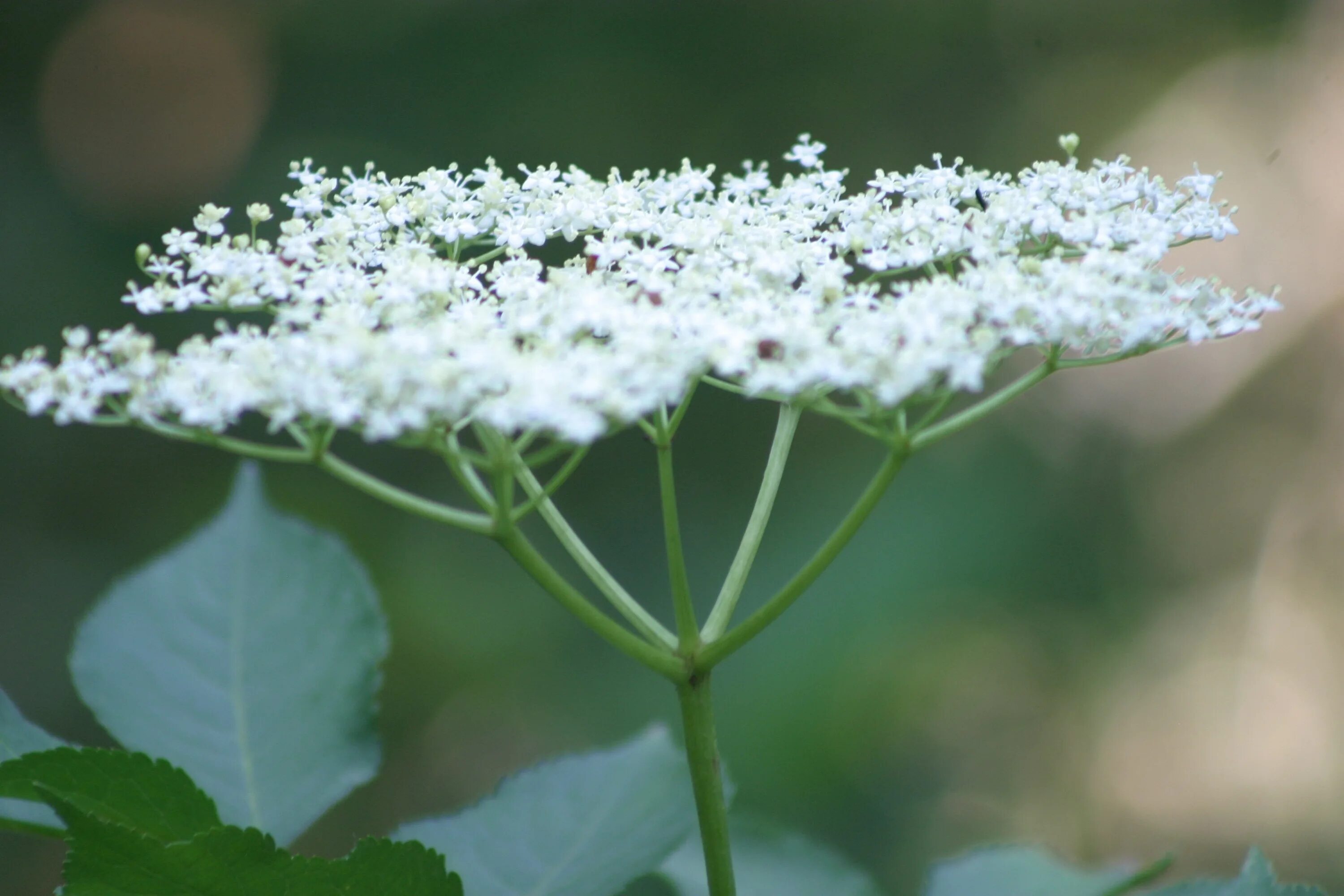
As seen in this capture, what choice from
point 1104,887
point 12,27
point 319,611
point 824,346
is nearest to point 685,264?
point 824,346

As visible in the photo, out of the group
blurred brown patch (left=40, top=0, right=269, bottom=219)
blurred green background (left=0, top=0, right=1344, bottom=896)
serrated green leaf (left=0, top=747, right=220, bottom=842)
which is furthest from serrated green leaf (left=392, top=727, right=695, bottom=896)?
blurred brown patch (left=40, top=0, right=269, bottom=219)

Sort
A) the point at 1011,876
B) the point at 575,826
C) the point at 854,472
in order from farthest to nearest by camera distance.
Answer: the point at 854,472 < the point at 1011,876 < the point at 575,826

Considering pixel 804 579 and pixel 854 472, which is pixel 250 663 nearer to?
pixel 804 579

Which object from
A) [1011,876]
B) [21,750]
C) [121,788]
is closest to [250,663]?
[21,750]

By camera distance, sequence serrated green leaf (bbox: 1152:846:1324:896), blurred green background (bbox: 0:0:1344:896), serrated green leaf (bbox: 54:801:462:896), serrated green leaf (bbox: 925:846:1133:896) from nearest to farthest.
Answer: serrated green leaf (bbox: 54:801:462:896) < serrated green leaf (bbox: 1152:846:1324:896) < serrated green leaf (bbox: 925:846:1133:896) < blurred green background (bbox: 0:0:1344:896)

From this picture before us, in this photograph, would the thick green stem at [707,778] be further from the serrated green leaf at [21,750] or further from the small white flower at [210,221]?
the small white flower at [210,221]

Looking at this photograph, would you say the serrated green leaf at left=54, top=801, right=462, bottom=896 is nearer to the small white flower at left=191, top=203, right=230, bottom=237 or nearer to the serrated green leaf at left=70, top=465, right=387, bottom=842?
the serrated green leaf at left=70, top=465, right=387, bottom=842

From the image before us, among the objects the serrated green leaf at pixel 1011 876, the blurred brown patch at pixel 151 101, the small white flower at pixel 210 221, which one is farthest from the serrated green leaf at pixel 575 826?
the blurred brown patch at pixel 151 101
